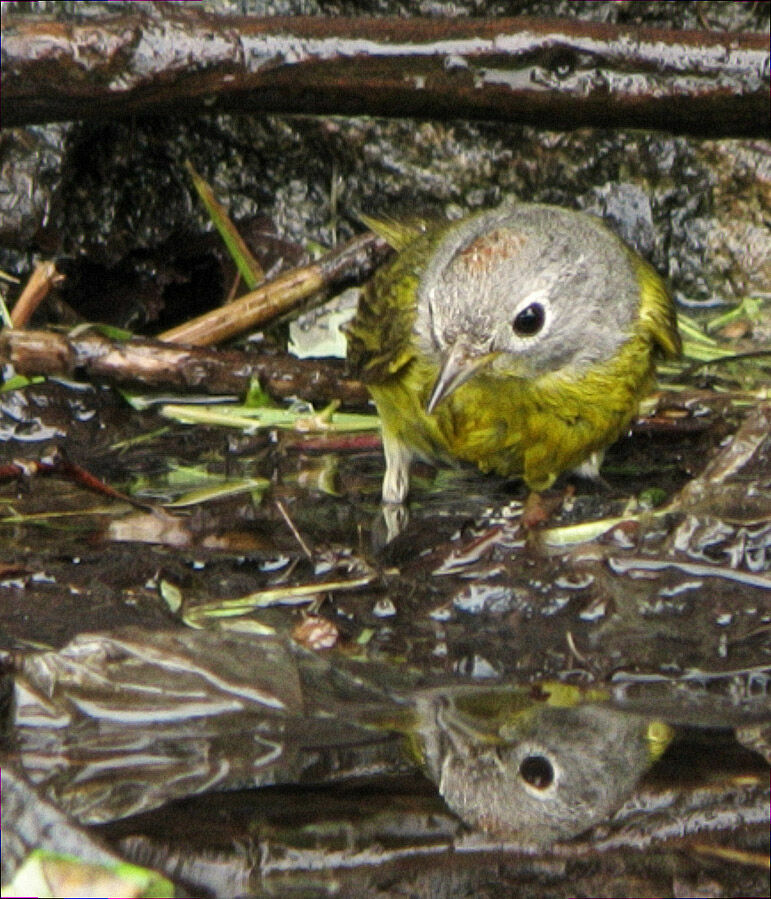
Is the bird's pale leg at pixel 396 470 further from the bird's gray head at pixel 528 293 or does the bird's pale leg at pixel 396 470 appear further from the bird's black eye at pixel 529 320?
the bird's black eye at pixel 529 320

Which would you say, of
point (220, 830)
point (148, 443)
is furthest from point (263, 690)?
point (148, 443)

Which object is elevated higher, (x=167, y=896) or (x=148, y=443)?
(x=167, y=896)

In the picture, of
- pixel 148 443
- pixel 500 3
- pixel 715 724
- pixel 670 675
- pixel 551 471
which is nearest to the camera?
pixel 715 724

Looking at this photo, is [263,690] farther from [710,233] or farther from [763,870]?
[710,233]

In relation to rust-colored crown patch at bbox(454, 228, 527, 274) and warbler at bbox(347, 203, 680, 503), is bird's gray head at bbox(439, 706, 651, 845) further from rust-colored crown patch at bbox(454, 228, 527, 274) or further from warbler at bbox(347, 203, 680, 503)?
rust-colored crown patch at bbox(454, 228, 527, 274)

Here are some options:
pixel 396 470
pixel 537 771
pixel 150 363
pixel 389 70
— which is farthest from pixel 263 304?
pixel 537 771

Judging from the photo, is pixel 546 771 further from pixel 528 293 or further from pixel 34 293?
pixel 34 293
